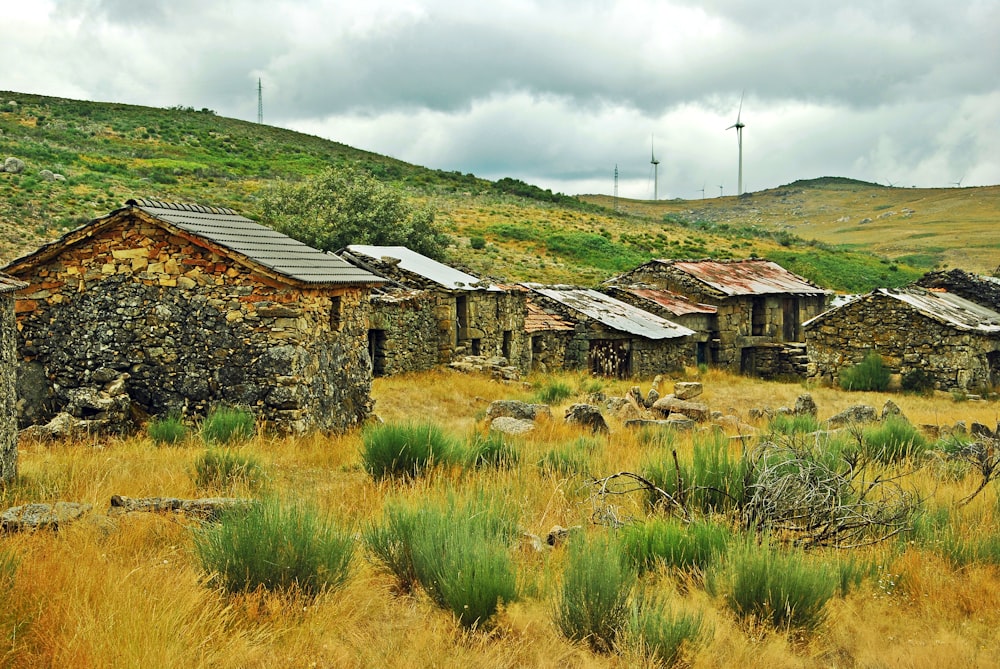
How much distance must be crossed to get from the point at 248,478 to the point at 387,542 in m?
2.77

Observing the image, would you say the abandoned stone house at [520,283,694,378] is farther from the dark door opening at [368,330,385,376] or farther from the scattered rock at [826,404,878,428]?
the scattered rock at [826,404,878,428]

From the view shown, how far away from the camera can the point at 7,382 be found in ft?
24.6

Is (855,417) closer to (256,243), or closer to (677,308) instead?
(256,243)

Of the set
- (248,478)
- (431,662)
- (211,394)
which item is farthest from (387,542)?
(211,394)

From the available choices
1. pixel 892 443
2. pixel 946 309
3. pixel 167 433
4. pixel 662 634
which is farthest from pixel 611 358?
pixel 662 634

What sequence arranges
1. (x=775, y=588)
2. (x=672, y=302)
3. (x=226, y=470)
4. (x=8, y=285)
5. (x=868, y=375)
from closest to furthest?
1. (x=775, y=588)
2. (x=8, y=285)
3. (x=226, y=470)
4. (x=868, y=375)
5. (x=672, y=302)

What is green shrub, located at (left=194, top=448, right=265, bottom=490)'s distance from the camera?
7.87 metres

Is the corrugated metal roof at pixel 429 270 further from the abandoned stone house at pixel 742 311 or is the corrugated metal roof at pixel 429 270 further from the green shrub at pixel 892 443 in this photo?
the green shrub at pixel 892 443

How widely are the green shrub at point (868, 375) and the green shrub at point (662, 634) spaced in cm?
2251

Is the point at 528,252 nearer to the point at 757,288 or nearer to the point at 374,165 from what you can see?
the point at 757,288

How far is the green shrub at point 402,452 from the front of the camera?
8.62 meters

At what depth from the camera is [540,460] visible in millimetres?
9117

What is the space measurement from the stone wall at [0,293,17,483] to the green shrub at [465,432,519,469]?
4.14 meters

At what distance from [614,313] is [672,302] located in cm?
434
